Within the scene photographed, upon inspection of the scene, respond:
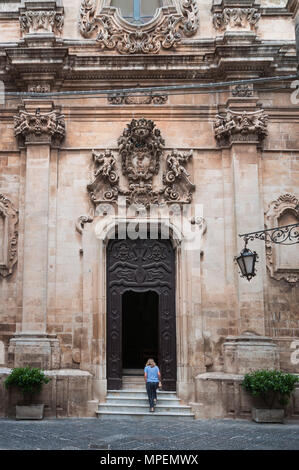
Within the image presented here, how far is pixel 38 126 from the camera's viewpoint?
13398mm

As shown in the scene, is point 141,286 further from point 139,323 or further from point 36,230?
point 139,323

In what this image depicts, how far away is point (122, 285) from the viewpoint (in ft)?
44.0

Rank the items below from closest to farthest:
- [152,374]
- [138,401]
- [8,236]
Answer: [152,374] → [138,401] → [8,236]

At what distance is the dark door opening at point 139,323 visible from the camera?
1920 cm

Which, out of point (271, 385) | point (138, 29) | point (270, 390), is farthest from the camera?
point (138, 29)

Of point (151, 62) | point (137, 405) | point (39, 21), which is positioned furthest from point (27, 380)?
point (39, 21)

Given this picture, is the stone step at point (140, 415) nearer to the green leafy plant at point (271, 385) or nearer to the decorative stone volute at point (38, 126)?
the green leafy plant at point (271, 385)

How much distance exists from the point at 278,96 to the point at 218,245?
4.30 m

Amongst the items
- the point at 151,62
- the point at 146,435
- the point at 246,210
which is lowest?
the point at 146,435

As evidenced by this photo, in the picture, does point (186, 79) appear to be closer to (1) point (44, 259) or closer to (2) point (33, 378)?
(1) point (44, 259)

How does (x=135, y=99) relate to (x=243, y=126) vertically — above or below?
above

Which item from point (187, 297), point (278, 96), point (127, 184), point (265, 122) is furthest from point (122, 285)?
point (278, 96)

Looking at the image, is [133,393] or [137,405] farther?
[133,393]

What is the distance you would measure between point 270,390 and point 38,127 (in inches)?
327
